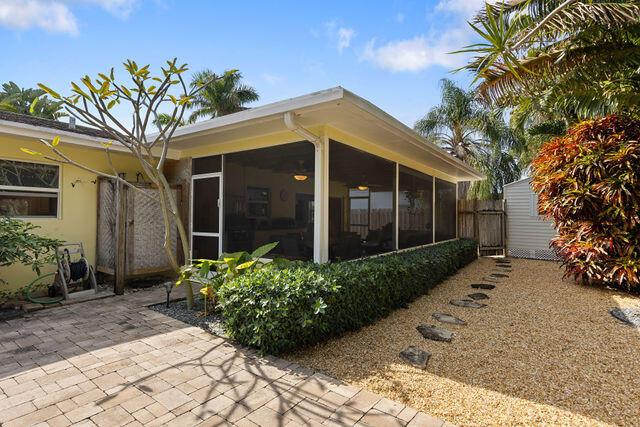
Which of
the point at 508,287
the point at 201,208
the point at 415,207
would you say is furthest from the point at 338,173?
the point at 508,287

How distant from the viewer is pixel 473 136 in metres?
19.4

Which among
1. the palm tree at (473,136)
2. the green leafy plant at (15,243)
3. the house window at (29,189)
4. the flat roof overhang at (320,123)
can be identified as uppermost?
the palm tree at (473,136)

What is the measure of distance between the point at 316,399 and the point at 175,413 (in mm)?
993

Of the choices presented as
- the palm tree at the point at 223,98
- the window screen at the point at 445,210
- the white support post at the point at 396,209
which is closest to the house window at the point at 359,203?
the white support post at the point at 396,209

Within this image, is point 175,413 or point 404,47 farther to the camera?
point 404,47

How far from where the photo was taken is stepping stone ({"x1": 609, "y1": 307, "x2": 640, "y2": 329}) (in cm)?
432

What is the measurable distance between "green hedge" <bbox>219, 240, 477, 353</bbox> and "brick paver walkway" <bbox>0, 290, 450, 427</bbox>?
26 centimetres

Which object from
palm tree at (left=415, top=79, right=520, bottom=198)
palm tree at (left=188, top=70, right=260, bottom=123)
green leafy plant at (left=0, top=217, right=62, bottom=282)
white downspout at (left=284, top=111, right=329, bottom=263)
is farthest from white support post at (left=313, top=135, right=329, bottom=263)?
palm tree at (left=188, top=70, right=260, bottom=123)

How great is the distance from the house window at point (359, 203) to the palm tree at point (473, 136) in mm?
14315

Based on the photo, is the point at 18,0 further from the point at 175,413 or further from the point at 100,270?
the point at 175,413

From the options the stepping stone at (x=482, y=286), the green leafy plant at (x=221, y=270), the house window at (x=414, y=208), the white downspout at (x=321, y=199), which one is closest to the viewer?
the green leafy plant at (x=221, y=270)

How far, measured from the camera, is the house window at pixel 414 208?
23.4ft

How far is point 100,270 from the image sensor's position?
607cm

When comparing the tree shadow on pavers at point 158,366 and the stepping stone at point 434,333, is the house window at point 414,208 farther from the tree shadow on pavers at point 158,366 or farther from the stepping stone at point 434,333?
the tree shadow on pavers at point 158,366
